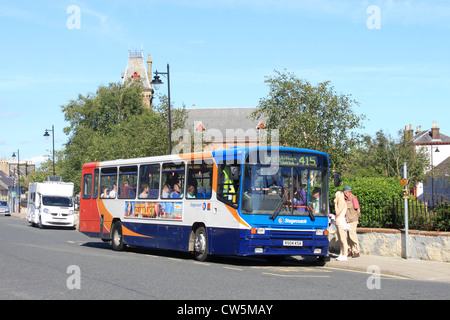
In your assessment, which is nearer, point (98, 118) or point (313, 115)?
point (313, 115)

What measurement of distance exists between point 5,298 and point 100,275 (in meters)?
3.37

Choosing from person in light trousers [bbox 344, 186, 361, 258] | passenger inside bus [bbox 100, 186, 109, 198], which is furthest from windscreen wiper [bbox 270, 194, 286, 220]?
passenger inside bus [bbox 100, 186, 109, 198]

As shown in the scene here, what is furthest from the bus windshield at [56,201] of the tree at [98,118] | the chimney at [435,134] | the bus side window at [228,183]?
the chimney at [435,134]

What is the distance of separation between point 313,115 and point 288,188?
15.7 metres

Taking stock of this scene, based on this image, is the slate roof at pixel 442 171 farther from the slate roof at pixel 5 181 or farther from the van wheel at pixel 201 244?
the slate roof at pixel 5 181

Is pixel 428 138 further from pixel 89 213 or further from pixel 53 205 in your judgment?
pixel 89 213

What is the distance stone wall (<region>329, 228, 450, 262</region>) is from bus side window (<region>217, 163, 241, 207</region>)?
4.91 meters

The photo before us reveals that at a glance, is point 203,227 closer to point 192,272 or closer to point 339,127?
point 192,272

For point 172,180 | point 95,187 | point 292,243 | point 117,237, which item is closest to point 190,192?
point 172,180

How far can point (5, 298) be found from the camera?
376 inches

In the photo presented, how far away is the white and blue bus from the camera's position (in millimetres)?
15352

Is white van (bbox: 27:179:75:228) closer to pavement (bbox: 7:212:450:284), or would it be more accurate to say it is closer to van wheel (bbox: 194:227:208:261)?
van wheel (bbox: 194:227:208:261)

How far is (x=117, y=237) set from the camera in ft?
69.7
